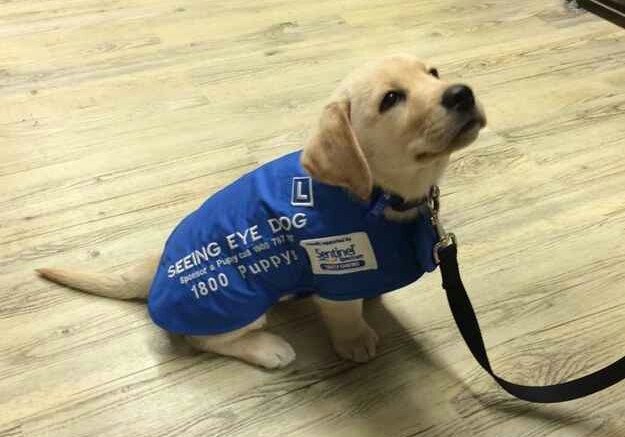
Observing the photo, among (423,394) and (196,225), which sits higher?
(196,225)

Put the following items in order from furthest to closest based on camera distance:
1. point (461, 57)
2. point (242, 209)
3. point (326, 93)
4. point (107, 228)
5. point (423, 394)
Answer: point (461, 57) < point (326, 93) < point (107, 228) < point (423, 394) < point (242, 209)

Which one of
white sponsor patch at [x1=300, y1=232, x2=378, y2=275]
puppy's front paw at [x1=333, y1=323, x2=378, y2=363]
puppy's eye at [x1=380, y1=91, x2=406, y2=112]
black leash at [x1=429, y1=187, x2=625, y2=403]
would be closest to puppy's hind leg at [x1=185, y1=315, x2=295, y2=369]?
puppy's front paw at [x1=333, y1=323, x2=378, y2=363]

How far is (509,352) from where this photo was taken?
1.53 m

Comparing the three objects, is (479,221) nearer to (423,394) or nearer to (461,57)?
(423,394)

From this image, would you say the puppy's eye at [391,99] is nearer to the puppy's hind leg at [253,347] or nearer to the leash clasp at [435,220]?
the leash clasp at [435,220]

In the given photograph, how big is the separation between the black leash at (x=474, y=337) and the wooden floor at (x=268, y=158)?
118 mm

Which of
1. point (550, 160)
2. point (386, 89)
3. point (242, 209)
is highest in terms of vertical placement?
point (386, 89)

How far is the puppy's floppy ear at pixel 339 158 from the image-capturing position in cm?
117

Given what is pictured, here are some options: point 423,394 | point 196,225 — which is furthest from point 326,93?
point 423,394

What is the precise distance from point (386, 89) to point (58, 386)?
96cm

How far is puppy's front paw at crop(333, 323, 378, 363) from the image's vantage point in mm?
1498

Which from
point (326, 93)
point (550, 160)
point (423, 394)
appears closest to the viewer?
point (423, 394)

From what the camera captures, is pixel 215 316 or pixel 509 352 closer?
pixel 215 316

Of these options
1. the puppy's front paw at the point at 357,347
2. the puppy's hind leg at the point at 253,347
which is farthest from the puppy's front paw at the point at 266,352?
the puppy's front paw at the point at 357,347
